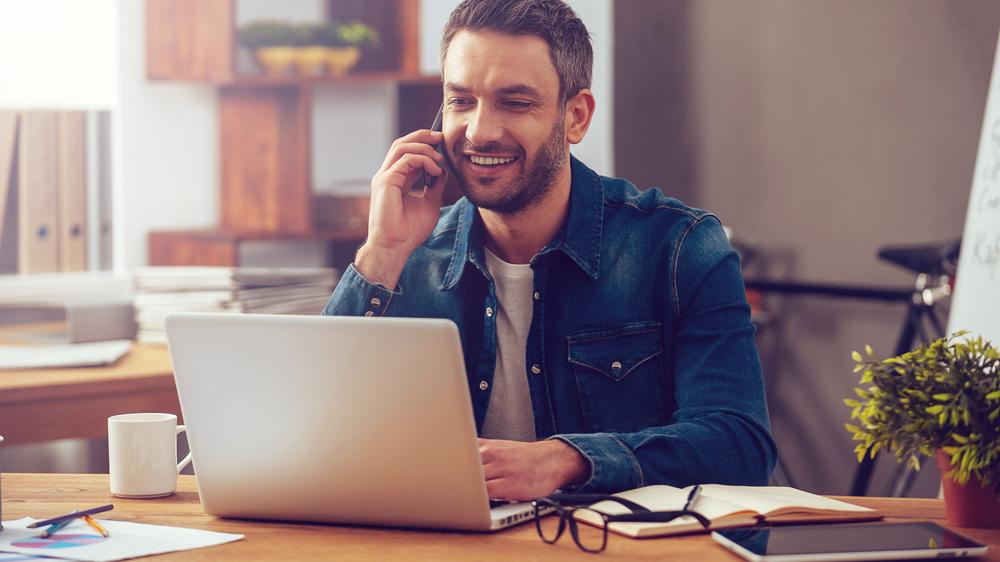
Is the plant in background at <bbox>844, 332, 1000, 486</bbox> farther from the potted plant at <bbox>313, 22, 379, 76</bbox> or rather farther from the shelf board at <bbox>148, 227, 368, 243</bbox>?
the potted plant at <bbox>313, 22, 379, 76</bbox>

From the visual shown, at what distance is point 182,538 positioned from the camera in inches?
49.5

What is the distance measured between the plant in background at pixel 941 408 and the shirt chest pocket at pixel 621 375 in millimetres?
443

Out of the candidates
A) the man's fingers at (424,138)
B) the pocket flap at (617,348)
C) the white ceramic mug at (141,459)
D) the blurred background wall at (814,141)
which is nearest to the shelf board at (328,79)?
the blurred background wall at (814,141)

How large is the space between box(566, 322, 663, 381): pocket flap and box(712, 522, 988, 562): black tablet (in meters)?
0.55

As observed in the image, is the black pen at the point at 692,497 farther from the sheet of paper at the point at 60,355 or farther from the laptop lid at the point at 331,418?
the sheet of paper at the point at 60,355

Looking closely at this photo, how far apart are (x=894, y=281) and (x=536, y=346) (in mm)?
2137

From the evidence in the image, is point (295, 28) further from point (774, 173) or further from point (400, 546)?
point (400, 546)

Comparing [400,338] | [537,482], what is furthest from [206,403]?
[537,482]

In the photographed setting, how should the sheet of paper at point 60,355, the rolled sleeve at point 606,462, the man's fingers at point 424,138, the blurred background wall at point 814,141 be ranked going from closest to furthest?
the rolled sleeve at point 606,462, the man's fingers at point 424,138, the sheet of paper at point 60,355, the blurred background wall at point 814,141

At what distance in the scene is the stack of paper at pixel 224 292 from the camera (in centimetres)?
278

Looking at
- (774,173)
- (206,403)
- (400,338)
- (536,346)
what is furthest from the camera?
(774,173)

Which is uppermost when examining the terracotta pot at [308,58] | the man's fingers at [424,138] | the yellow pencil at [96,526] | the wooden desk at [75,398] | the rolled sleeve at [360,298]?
the terracotta pot at [308,58]

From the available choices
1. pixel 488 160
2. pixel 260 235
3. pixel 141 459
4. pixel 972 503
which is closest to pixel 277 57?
pixel 260 235

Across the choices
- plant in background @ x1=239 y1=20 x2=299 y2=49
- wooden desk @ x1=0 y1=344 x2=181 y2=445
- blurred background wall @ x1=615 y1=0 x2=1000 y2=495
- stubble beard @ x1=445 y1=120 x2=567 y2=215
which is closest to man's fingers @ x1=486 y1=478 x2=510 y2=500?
stubble beard @ x1=445 y1=120 x2=567 y2=215
